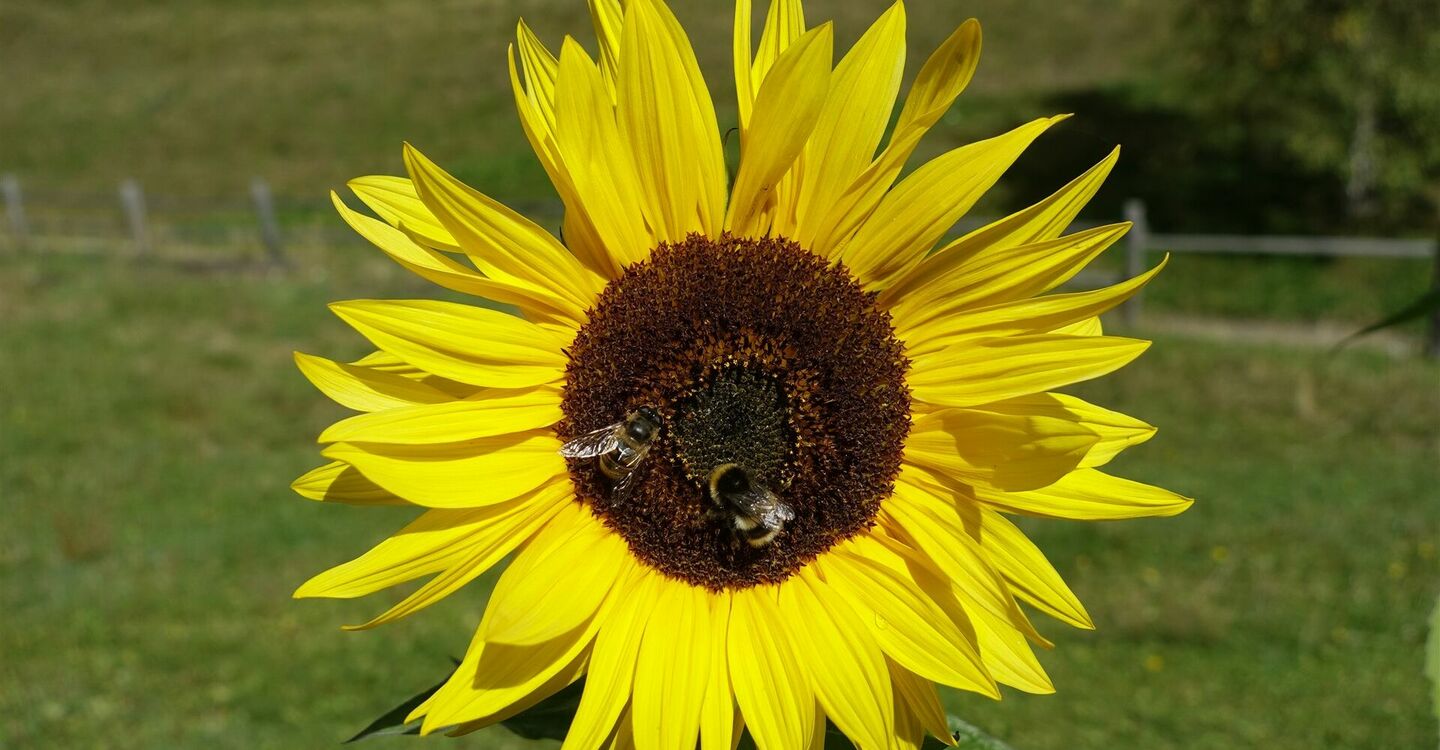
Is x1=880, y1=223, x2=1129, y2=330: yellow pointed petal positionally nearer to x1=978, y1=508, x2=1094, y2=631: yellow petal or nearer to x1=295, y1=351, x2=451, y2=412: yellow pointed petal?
x1=978, y1=508, x2=1094, y2=631: yellow petal

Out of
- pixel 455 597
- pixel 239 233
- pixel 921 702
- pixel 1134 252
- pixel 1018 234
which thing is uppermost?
pixel 1018 234

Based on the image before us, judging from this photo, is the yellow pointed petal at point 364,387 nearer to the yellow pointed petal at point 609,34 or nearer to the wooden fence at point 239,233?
the yellow pointed petal at point 609,34

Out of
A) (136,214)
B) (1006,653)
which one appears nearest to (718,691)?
(1006,653)

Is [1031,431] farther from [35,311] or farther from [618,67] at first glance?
[35,311]

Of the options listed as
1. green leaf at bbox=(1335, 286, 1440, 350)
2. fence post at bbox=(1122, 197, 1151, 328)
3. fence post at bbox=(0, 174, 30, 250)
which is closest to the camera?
green leaf at bbox=(1335, 286, 1440, 350)

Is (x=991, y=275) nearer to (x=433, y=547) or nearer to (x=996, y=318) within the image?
(x=996, y=318)

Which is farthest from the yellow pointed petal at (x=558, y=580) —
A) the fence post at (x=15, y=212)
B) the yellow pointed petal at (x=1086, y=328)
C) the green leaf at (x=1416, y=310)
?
the fence post at (x=15, y=212)

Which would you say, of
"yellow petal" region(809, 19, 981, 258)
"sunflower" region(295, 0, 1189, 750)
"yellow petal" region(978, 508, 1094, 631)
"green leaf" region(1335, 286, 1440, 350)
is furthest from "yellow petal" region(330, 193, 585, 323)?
"green leaf" region(1335, 286, 1440, 350)
